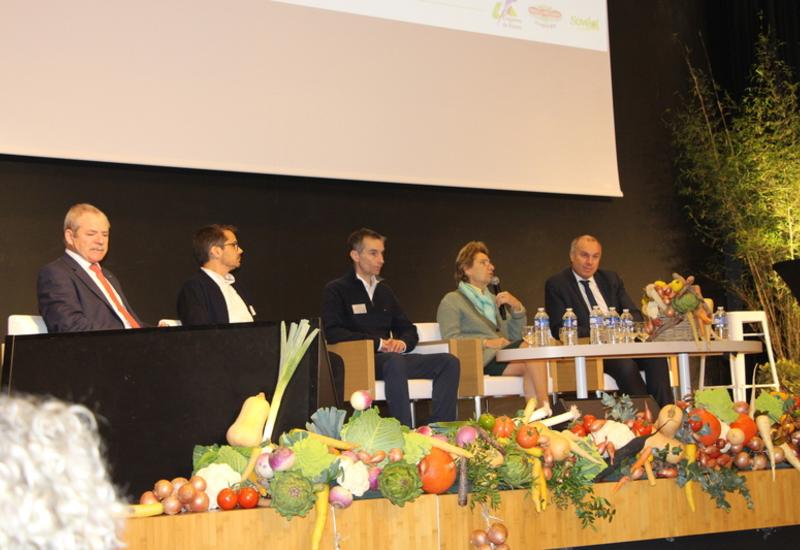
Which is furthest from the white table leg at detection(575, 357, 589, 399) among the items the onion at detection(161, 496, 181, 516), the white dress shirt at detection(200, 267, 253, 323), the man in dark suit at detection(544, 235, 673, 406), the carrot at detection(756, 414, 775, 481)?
the onion at detection(161, 496, 181, 516)

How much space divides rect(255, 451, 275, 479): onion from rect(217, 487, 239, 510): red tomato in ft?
0.17

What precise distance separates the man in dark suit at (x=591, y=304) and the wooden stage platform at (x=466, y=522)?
9.90ft

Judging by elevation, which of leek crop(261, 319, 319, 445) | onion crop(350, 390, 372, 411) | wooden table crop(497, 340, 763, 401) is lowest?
onion crop(350, 390, 372, 411)

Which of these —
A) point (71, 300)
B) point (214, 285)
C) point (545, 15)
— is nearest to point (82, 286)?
point (71, 300)

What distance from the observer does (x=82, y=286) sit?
3760 millimetres

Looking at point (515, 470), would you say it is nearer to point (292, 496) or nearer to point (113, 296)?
point (292, 496)

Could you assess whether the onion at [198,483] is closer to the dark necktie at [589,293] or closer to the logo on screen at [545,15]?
the dark necktie at [589,293]

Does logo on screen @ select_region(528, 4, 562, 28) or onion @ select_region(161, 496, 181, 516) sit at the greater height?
logo on screen @ select_region(528, 4, 562, 28)

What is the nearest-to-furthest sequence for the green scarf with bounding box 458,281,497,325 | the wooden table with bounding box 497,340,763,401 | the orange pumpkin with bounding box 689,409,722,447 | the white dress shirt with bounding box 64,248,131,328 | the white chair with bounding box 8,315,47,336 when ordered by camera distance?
the orange pumpkin with bounding box 689,409,722,447
the white chair with bounding box 8,315,47,336
the white dress shirt with bounding box 64,248,131,328
the wooden table with bounding box 497,340,763,401
the green scarf with bounding box 458,281,497,325

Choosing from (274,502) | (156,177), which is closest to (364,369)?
(156,177)

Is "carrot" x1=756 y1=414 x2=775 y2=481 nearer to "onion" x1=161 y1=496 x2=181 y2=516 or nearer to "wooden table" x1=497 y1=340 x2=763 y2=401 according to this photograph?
"onion" x1=161 y1=496 x2=181 y2=516

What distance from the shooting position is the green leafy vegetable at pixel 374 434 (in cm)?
172

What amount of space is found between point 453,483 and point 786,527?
0.83 m

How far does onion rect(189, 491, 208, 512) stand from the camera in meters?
1.57
